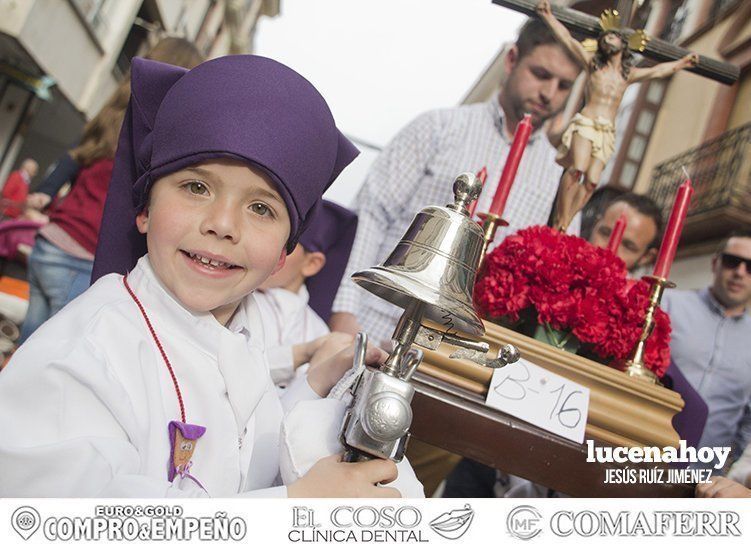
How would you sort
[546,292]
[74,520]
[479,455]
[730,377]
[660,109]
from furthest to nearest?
1. [660,109]
2. [730,377]
3. [546,292]
4. [479,455]
5. [74,520]

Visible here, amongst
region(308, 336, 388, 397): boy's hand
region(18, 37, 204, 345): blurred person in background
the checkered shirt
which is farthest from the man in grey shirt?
region(18, 37, 204, 345): blurred person in background

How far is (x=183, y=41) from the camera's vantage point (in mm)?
2133

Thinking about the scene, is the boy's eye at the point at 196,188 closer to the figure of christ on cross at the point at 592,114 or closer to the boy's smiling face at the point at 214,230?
the boy's smiling face at the point at 214,230

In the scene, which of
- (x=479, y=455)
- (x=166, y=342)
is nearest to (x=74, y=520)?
(x=166, y=342)

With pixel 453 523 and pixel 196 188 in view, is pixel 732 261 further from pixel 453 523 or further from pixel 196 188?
pixel 196 188

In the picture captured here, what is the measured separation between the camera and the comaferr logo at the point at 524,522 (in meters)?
0.82

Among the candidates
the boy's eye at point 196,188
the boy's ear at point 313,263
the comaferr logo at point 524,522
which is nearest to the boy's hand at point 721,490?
the comaferr logo at point 524,522

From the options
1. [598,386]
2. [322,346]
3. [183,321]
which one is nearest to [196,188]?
[183,321]

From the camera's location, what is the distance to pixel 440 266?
2.65ft

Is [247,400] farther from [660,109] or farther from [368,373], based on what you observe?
[660,109]

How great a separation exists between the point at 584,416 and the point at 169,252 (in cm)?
75

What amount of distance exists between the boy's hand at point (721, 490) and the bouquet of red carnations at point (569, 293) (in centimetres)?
27

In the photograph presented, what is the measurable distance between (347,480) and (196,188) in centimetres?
48

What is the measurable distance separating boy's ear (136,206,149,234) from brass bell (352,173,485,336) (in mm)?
429
